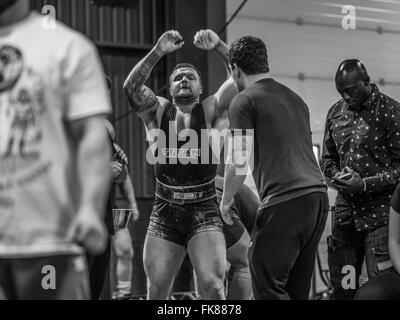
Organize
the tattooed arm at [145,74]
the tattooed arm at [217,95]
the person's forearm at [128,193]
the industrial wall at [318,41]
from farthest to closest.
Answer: the industrial wall at [318,41] → the person's forearm at [128,193] → the tattooed arm at [217,95] → the tattooed arm at [145,74]

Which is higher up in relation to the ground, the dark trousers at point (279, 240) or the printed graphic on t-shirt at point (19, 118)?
the printed graphic on t-shirt at point (19, 118)

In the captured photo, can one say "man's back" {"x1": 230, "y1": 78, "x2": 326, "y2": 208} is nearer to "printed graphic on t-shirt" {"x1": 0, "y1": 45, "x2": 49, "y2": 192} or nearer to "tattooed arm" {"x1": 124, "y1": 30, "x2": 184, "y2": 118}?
"tattooed arm" {"x1": 124, "y1": 30, "x2": 184, "y2": 118}

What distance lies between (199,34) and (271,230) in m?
1.45

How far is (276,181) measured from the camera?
3359 millimetres

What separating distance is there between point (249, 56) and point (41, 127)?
178 cm

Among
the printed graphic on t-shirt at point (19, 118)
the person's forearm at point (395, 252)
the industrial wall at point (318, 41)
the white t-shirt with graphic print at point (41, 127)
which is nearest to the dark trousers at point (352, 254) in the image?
the person's forearm at point (395, 252)

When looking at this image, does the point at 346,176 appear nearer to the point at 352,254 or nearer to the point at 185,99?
the point at 352,254

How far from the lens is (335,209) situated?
4168 mm

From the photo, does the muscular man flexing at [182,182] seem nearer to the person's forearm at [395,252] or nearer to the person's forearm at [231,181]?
the person's forearm at [231,181]

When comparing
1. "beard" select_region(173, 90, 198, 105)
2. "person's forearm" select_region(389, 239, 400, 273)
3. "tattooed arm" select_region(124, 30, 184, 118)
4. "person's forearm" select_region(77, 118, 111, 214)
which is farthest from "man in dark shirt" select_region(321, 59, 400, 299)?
"person's forearm" select_region(77, 118, 111, 214)

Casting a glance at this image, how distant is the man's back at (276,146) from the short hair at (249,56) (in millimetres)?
159

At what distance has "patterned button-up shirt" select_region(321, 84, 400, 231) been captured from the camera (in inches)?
154

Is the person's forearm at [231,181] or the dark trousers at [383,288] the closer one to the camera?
the person's forearm at [231,181]

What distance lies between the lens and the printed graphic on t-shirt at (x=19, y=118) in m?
1.93
